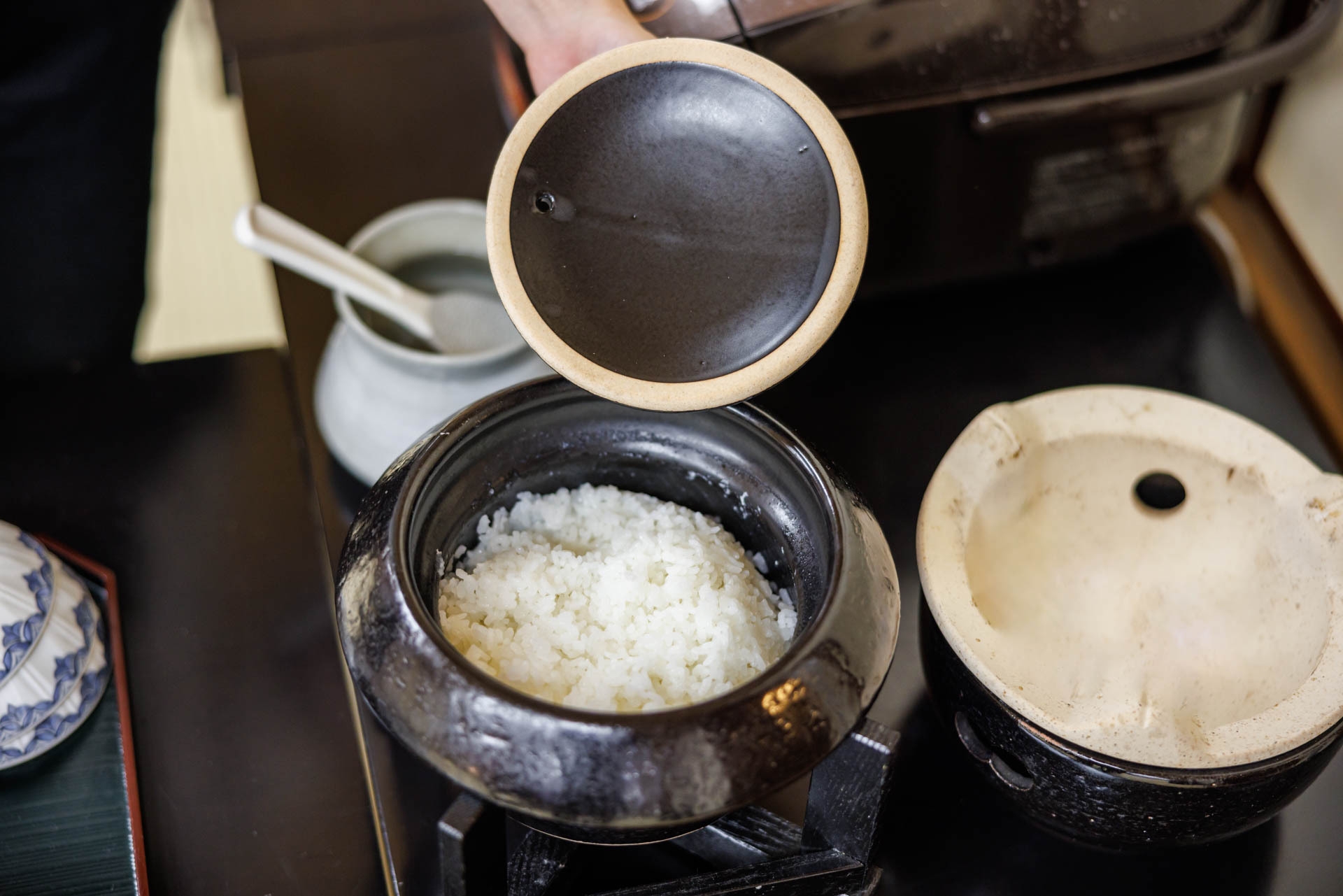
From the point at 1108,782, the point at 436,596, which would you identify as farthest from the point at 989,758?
the point at 436,596

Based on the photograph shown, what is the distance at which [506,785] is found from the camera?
68 cm

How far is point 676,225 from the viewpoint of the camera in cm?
87

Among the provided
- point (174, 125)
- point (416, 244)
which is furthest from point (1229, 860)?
point (174, 125)

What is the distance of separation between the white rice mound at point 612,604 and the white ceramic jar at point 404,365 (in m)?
0.18

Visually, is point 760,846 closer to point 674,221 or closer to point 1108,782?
point 1108,782

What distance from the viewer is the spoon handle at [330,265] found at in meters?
1.07

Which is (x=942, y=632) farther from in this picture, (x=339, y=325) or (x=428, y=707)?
(x=339, y=325)

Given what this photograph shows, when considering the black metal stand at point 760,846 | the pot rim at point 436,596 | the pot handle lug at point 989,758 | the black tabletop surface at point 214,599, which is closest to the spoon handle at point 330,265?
the black tabletop surface at point 214,599

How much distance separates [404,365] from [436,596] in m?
0.30

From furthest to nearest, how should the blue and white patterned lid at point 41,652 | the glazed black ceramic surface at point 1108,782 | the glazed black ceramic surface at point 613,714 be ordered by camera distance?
the blue and white patterned lid at point 41,652 < the glazed black ceramic surface at point 1108,782 < the glazed black ceramic surface at point 613,714

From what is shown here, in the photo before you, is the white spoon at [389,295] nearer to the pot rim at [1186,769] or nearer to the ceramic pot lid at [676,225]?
the ceramic pot lid at [676,225]

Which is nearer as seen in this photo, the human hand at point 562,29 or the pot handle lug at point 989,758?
the pot handle lug at point 989,758

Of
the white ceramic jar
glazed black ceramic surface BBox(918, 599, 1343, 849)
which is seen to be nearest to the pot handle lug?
glazed black ceramic surface BBox(918, 599, 1343, 849)

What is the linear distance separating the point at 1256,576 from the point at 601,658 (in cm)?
57
